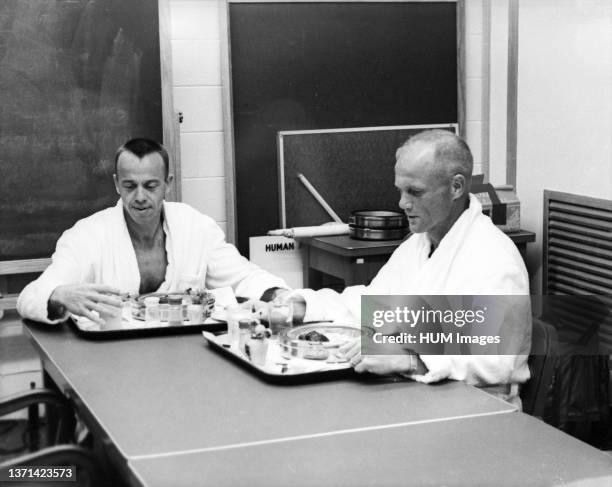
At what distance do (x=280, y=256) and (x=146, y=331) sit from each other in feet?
6.15

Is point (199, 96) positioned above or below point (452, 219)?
above

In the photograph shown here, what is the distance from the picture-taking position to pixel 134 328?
2.55 meters

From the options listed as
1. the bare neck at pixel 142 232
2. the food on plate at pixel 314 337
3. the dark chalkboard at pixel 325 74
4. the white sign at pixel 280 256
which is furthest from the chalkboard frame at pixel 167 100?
the food on plate at pixel 314 337

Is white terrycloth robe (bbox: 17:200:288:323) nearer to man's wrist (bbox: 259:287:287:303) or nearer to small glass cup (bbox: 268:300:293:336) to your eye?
man's wrist (bbox: 259:287:287:303)

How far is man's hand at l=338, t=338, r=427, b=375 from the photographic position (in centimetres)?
206

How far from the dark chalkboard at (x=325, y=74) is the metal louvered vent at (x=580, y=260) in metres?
0.84

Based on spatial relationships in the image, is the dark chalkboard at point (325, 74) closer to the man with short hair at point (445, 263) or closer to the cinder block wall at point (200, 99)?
the cinder block wall at point (200, 99)

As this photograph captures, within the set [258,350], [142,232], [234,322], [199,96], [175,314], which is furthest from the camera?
[199,96]

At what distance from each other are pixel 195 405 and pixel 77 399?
0.29 m

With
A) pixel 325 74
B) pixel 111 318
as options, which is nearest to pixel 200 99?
pixel 325 74

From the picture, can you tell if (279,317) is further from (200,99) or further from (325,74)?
(325,74)

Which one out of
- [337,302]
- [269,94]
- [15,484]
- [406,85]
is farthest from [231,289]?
[406,85]

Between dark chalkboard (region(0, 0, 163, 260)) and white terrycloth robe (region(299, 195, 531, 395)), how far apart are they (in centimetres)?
148

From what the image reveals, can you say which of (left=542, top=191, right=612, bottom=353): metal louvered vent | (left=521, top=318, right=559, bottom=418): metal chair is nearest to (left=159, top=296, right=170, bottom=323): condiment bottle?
(left=521, top=318, right=559, bottom=418): metal chair
